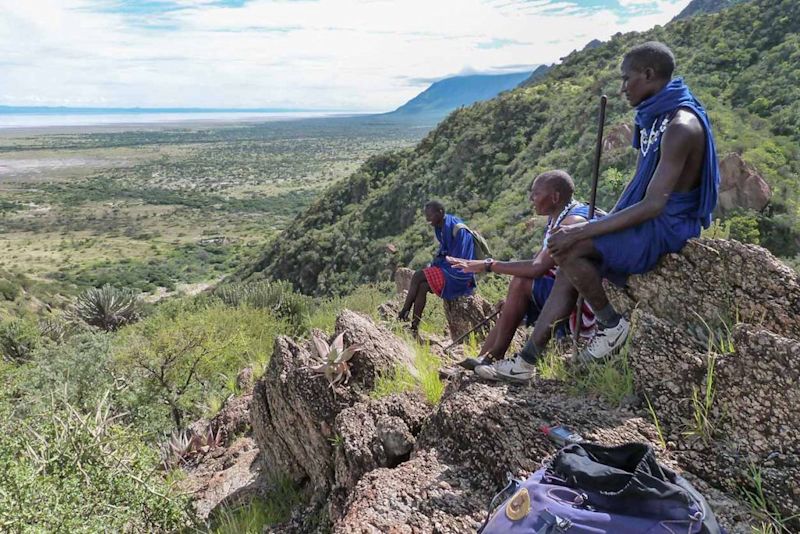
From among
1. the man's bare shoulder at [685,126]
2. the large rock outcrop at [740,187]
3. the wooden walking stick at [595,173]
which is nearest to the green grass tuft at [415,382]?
the wooden walking stick at [595,173]

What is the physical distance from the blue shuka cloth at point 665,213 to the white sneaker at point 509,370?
71 cm

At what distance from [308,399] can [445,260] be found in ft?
7.70

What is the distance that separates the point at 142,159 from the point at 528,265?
182 meters

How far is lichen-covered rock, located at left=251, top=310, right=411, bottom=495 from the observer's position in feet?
12.4

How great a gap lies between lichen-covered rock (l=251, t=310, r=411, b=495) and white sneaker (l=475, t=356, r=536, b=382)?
3.01 feet

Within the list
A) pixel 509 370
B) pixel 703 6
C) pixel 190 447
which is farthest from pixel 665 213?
pixel 703 6

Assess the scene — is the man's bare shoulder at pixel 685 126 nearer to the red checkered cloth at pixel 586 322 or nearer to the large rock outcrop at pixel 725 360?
the large rock outcrop at pixel 725 360

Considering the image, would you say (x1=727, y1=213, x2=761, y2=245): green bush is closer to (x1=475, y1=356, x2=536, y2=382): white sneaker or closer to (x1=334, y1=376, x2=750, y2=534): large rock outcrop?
(x1=475, y1=356, x2=536, y2=382): white sneaker

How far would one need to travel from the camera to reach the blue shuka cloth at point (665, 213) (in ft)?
9.42

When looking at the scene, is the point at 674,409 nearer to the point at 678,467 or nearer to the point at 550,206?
the point at 678,467

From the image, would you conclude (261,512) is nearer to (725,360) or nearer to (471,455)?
(471,455)

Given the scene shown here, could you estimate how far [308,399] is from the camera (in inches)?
152

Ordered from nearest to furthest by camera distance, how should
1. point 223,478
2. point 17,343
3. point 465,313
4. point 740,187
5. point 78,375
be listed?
point 223,478 → point 465,313 → point 78,375 → point 17,343 → point 740,187

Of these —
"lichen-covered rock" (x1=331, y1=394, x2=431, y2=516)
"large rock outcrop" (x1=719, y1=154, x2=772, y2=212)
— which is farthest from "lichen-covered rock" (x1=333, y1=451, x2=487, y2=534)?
"large rock outcrop" (x1=719, y1=154, x2=772, y2=212)
